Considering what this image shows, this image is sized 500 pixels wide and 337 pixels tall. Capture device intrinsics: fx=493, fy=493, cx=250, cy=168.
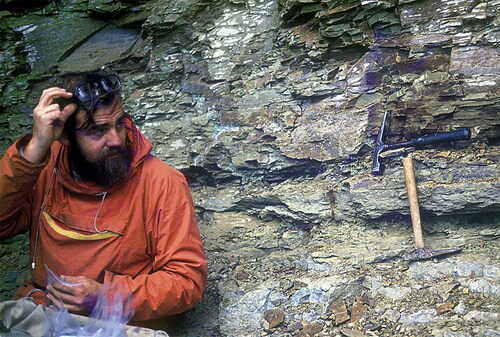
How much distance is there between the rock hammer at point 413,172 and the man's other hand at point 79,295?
201 cm

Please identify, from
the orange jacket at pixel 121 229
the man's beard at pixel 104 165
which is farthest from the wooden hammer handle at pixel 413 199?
the man's beard at pixel 104 165

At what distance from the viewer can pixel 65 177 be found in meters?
2.69

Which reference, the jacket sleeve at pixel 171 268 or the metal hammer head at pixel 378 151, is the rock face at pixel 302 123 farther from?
the jacket sleeve at pixel 171 268

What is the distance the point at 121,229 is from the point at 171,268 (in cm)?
35

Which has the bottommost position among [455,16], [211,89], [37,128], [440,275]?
[440,275]

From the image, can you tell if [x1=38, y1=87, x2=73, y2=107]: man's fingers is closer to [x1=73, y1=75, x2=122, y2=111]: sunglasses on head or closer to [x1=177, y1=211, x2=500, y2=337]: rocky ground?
[x1=73, y1=75, x2=122, y2=111]: sunglasses on head

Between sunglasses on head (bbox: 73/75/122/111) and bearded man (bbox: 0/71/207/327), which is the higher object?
sunglasses on head (bbox: 73/75/122/111)

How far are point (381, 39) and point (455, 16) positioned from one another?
1.76 ft

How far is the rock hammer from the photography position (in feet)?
10.7

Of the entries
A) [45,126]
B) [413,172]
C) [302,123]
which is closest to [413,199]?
[413,172]

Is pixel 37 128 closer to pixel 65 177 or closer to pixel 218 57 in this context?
pixel 65 177

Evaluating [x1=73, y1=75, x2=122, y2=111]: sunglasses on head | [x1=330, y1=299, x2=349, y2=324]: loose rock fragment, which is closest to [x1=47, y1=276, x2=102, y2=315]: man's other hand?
[x1=73, y1=75, x2=122, y2=111]: sunglasses on head

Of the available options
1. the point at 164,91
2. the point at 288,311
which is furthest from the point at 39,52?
the point at 288,311

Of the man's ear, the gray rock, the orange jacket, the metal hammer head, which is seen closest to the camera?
the orange jacket
